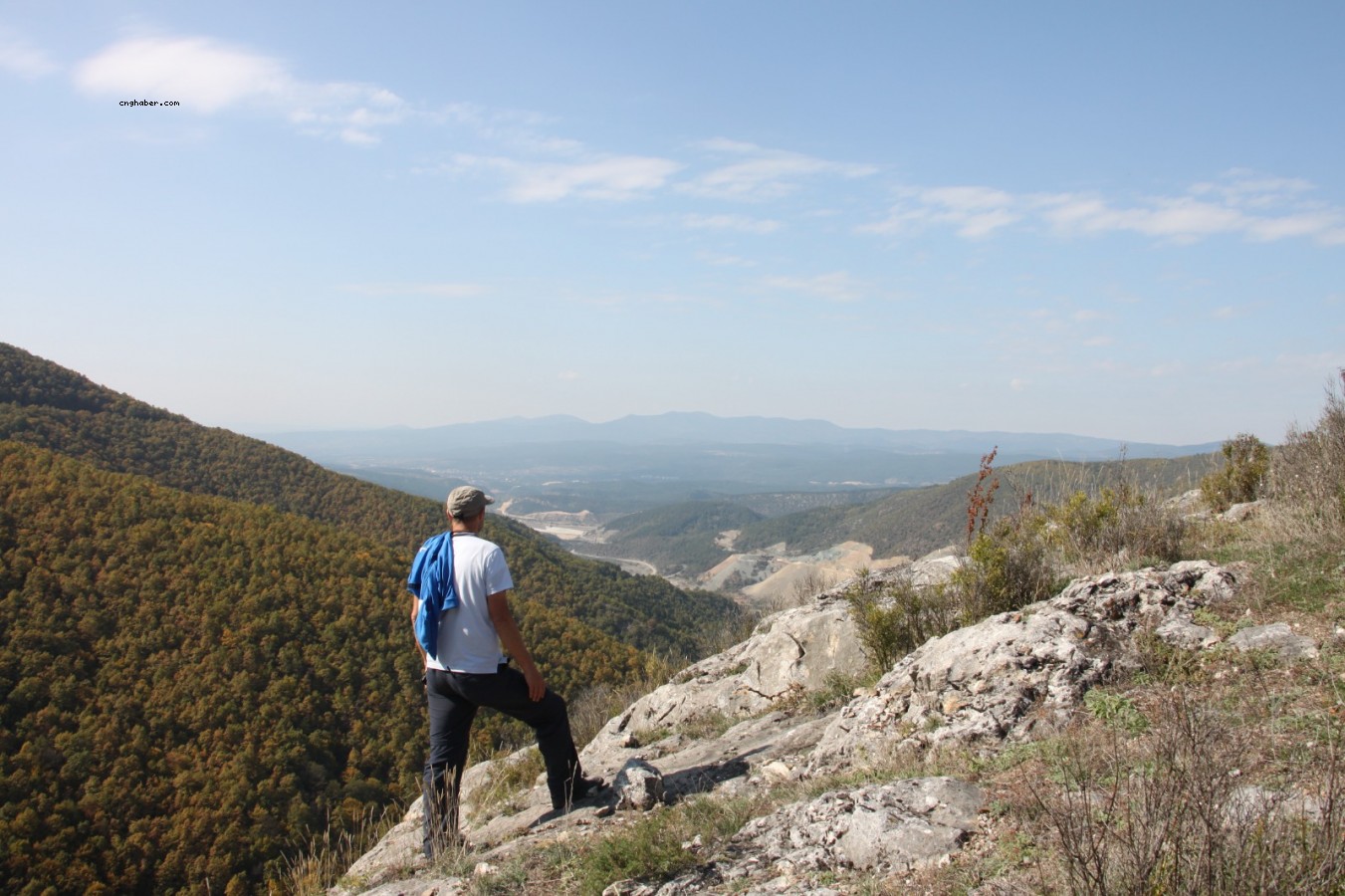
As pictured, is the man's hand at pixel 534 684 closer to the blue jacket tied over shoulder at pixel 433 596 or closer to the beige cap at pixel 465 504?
the blue jacket tied over shoulder at pixel 433 596

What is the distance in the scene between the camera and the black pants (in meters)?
4.18

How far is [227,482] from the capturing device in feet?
155

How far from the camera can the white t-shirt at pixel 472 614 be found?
160 inches

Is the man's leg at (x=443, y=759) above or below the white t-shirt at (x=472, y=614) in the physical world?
below

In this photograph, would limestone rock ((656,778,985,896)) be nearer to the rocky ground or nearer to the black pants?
the rocky ground

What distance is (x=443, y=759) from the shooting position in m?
4.32

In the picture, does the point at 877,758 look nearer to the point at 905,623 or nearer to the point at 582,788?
the point at 582,788

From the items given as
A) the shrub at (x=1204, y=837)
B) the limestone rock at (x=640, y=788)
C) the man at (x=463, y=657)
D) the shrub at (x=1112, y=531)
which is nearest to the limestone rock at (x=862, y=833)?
the shrub at (x=1204, y=837)

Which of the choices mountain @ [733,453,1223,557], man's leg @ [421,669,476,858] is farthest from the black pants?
mountain @ [733,453,1223,557]

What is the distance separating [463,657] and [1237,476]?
925 cm

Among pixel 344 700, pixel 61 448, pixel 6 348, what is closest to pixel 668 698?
pixel 344 700

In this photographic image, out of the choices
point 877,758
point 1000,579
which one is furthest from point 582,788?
point 1000,579

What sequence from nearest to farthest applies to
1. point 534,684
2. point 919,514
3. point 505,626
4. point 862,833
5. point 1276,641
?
point 862,833, point 1276,641, point 505,626, point 534,684, point 919,514

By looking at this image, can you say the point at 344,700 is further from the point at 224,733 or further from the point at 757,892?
the point at 757,892
